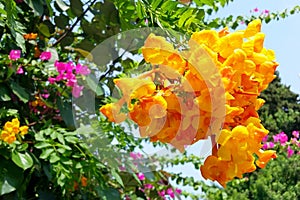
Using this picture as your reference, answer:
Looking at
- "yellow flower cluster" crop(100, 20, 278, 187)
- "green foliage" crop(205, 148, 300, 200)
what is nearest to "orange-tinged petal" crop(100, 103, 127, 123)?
"yellow flower cluster" crop(100, 20, 278, 187)

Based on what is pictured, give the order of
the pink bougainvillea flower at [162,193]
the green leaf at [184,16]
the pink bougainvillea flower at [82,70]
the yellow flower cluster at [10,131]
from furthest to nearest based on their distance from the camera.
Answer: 1. the pink bougainvillea flower at [162,193]
2. the pink bougainvillea flower at [82,70]
3. the yellow flower cluster at [10,131]
4. the green leaf at [184,16]

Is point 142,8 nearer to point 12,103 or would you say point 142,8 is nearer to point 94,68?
point 94,68

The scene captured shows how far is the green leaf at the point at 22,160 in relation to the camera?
5.44 ft

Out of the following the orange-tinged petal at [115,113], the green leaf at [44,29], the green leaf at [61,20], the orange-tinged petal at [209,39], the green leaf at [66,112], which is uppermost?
the green leaf at [61,20]

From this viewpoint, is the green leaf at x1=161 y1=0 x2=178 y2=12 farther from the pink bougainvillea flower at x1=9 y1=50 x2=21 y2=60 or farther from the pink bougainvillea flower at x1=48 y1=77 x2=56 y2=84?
the pink bougainvillea flower at x1=48 y1=77 x2=56 y2=84

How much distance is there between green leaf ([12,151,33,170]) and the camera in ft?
5.44

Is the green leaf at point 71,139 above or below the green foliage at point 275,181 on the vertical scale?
below

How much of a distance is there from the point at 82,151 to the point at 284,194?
7533 millimetres

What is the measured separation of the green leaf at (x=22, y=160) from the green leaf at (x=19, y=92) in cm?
22

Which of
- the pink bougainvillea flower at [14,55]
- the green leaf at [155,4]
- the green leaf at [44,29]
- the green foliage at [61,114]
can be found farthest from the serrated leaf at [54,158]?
the green leaf at [155,4]

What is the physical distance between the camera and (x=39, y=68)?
2037mm

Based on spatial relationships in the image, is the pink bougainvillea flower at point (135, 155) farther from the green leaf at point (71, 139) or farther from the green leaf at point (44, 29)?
the green leaf at point (44, 29)

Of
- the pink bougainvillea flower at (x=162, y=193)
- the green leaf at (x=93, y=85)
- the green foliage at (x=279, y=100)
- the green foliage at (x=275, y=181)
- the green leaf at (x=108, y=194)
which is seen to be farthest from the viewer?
the green foliage at (x=279, y=100)

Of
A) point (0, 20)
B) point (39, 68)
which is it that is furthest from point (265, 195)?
point (0, 20)
